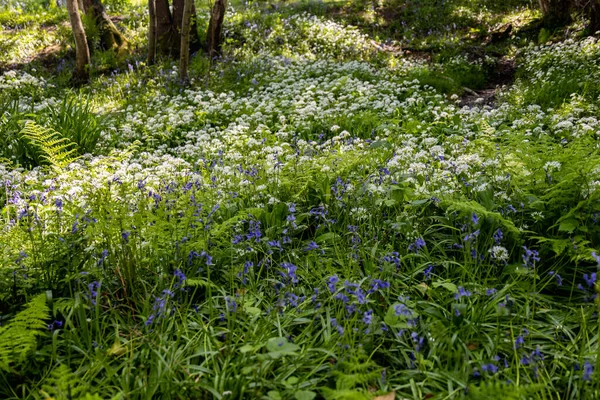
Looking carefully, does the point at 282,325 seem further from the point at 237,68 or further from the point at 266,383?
the point at 237,68

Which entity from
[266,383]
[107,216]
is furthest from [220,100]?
[266,383]

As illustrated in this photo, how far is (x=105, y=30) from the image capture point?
521 inches

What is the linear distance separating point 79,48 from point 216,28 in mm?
3454

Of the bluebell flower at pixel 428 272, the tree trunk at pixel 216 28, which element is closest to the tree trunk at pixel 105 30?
the tree trunk at pixel 216 28

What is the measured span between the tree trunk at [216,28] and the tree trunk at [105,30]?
9.33ft

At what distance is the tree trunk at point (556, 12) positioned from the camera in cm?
1180

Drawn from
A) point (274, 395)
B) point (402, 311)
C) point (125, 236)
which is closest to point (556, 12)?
point (402, 311)

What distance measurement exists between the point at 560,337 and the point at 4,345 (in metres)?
2.92

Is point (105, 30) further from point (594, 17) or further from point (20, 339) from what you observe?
point (20, 339)

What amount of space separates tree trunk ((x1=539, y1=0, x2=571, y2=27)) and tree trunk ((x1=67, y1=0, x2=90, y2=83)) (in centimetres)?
1146

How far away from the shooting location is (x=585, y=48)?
28.6 feet

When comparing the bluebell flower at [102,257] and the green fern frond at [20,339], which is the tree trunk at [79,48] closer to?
the bluebell flower at [102,257]

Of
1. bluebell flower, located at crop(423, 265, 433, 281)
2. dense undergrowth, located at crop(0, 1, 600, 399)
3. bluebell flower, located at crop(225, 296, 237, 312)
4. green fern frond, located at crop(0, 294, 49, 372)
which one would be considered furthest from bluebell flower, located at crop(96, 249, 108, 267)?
bluebell flower, located at crop(423, 265, 433, 281)

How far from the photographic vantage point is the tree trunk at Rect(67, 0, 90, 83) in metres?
9.30
